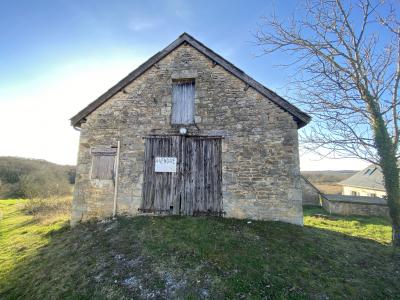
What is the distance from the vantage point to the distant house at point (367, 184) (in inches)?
962

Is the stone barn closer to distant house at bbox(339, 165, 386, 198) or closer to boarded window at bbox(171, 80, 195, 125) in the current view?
boarded window at bbox(171, 80, 195, 125)

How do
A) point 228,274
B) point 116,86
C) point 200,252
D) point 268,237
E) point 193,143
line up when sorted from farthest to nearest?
point 116,86, point 193,143, point 268,237, point 200,252, point 228,274

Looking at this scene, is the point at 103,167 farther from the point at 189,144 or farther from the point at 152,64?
the point at 152,64

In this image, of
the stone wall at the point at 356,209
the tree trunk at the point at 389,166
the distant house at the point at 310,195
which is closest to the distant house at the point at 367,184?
the distant house at the point at 310,195

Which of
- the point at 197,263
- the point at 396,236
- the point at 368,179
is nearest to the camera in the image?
the point at 197,263

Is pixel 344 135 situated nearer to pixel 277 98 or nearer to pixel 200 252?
pixel 277 98

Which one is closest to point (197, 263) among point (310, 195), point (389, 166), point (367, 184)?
point (389, 166)

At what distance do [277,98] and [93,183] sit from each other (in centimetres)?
733

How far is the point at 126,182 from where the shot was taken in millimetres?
7891

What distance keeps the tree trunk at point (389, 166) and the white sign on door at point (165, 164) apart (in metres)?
6.97

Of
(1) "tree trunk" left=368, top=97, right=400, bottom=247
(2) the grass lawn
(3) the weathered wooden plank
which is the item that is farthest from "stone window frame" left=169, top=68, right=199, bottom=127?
(1) "tree trunk" left=368, top=97, right=400, bottom=247

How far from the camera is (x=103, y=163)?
8094mm

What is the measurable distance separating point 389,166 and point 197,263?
6.96m

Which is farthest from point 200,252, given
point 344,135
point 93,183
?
point 344,135
